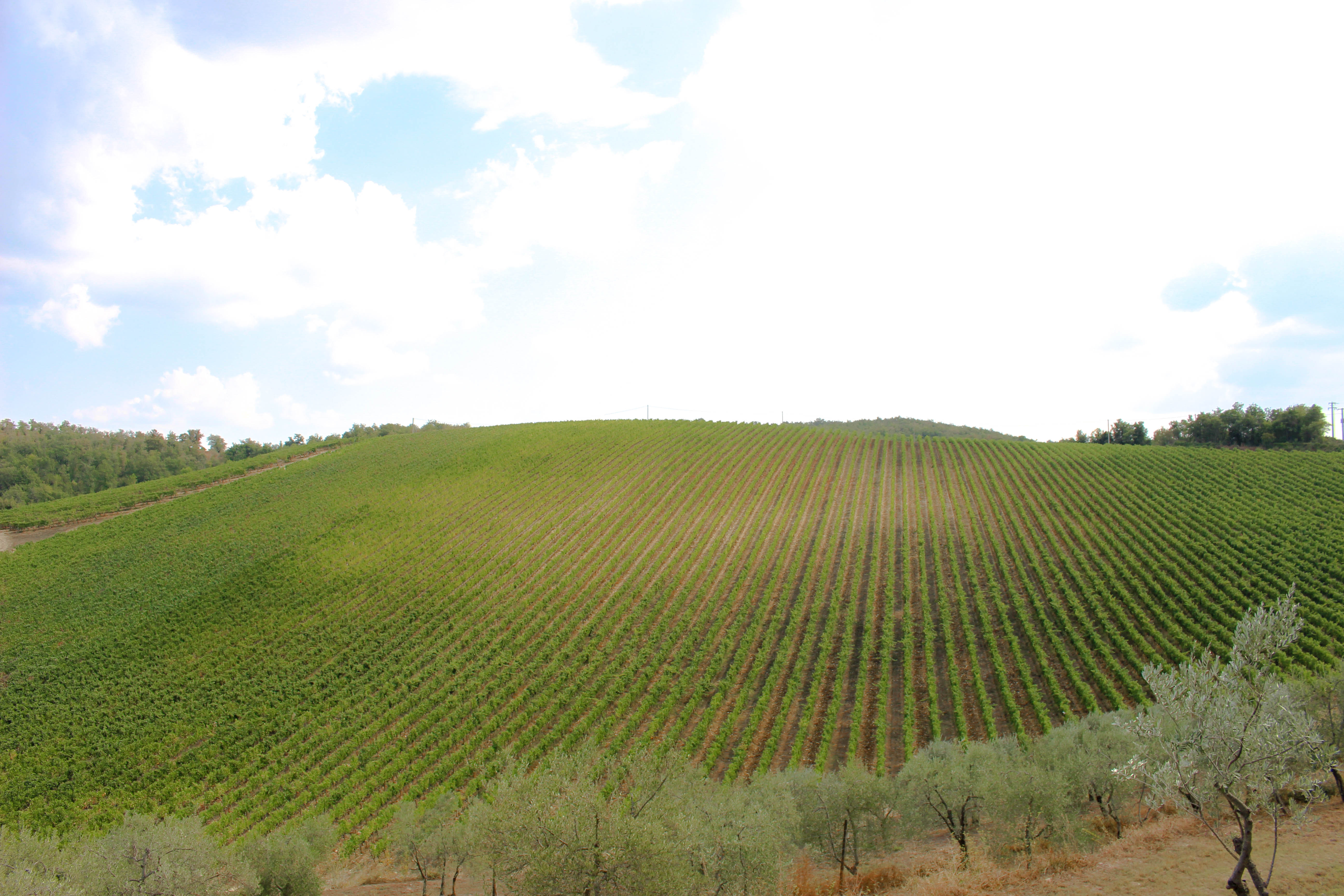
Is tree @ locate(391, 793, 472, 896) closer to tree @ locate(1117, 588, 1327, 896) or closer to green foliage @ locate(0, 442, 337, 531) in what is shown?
tree @ locate(1117, 588, 1327, 896)

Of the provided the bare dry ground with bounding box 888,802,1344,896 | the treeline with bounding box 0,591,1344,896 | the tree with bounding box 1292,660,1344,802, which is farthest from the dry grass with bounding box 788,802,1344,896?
the tree with bounding box 1292,660,1344,802

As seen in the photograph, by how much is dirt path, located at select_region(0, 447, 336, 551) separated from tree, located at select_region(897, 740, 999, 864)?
6964cm

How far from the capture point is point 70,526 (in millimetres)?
56281

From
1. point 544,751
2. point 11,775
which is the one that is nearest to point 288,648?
point 11,775

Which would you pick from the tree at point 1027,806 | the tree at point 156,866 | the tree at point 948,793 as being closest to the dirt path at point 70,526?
the tree at point 156,866

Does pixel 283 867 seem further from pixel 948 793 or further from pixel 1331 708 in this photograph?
pixel 1331 708

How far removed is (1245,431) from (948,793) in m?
86.1

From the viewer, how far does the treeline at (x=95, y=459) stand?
77938mm

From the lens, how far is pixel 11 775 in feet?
87.8

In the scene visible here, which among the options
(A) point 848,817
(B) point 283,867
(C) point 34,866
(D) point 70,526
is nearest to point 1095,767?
(A) point 848,817

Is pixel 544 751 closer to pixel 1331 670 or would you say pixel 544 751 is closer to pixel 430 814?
pixel 430 814

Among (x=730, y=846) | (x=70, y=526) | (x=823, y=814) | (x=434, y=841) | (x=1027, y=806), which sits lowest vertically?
(x=434, y=841)

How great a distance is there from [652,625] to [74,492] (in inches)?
3528

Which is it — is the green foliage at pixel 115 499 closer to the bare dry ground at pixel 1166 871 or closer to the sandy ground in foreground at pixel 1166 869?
the sandy ground in foreground at pixel 1166 869
